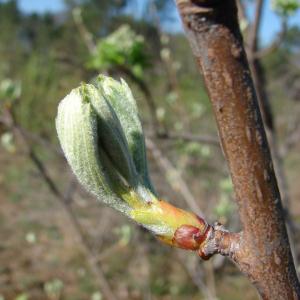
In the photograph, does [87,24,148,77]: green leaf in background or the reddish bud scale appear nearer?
the reddish bud scale

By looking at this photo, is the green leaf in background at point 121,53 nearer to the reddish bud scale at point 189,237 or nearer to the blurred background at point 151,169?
the blurred background at point 151,169

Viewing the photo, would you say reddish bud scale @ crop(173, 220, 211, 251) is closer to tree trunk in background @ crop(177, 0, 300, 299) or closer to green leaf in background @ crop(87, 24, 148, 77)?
tree trunk in background @ crop(177, 0, 300, 299)

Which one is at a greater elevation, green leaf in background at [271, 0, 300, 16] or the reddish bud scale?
green leaf in background at [271, 0, 300, 16]

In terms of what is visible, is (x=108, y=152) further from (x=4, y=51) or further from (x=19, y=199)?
(x=4, y=51)

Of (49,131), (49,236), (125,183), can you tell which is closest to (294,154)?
(49,131)

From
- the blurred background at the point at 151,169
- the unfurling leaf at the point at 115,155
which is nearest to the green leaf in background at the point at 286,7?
the blurred background at the point at 151,169

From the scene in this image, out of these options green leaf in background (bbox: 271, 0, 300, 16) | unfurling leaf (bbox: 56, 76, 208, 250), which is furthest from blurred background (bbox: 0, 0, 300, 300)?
unfurling leaf (bbox: 56, 76, 208, 250)
